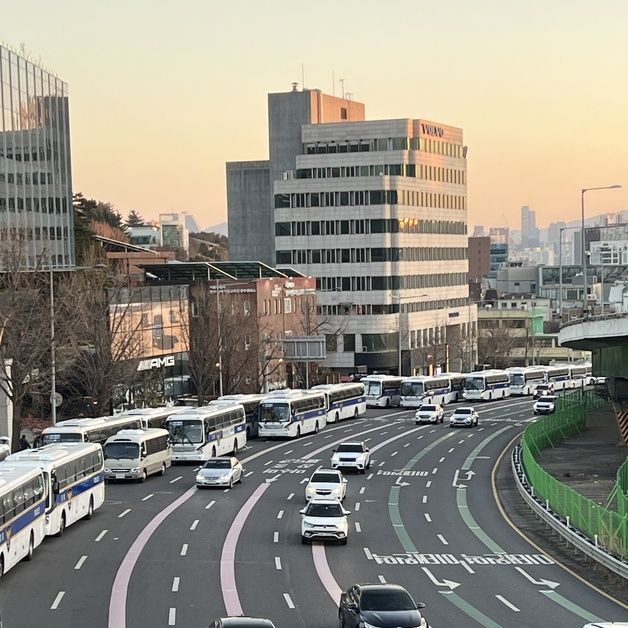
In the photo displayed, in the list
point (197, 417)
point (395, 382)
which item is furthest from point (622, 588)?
point (395, 382)

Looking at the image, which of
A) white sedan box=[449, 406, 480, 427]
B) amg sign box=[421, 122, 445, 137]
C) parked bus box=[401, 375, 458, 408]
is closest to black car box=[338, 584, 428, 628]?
white sedan box=[449, 406, 480, 427]

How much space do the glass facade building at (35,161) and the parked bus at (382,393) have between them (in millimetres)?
26171

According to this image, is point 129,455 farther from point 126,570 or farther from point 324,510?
point 126,570

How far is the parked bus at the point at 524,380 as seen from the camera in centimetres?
11281

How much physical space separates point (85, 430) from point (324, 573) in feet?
70.6

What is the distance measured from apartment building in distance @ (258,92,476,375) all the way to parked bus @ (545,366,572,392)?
17.7 m

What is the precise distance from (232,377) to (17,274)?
106 ft

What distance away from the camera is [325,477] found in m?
45.4

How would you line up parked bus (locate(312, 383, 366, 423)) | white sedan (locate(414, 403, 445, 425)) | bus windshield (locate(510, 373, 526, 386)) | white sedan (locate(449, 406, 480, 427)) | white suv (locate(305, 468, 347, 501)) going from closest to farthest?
white suv (locate(305, 468, 347, 501))
white sedan (locate(449, 406, 480, 427))
parked bus (locate(312, 383, 366, 423))
white sedan (locate(414, 403, 445, 425))
bus windshield (locate(510, 373, 526, 386))

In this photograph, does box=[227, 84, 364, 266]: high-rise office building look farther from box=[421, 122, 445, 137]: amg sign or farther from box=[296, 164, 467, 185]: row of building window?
box=[296, 164, 467, 185]: row of building window

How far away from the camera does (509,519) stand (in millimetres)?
42875

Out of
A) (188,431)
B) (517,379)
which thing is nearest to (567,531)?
(188,431)

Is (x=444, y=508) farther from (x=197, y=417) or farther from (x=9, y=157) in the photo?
(x=9, y=157)

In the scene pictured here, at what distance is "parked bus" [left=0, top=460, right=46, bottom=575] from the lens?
31.6m
